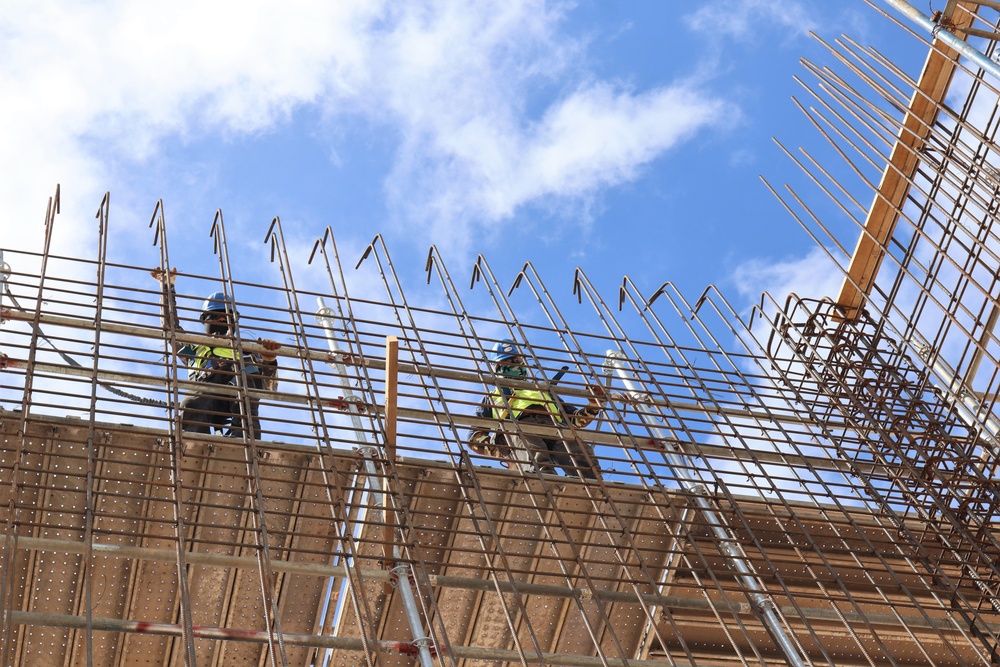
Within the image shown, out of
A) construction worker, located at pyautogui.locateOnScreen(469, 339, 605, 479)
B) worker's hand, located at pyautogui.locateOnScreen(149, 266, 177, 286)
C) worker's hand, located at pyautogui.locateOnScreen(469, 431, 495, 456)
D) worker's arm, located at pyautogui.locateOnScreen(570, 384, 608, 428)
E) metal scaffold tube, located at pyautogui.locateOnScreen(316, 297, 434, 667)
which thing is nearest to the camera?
metal scaffold tube, located at pyautogui.locateOnScreen(316, 297, 434, 667)

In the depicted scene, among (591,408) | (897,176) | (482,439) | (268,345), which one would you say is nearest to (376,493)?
(268,345)

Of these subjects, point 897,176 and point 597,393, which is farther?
point 897,176

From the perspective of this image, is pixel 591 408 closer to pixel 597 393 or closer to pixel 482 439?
pixel 597 393

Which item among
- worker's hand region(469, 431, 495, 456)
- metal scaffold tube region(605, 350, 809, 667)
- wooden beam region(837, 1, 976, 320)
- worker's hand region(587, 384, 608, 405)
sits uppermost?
wooden beam region(837, 1, 976, 320)

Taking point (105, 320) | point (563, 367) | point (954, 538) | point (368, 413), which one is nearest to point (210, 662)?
point (368, 413)

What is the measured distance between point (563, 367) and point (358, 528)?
292 cm

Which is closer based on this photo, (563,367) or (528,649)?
(528,649)

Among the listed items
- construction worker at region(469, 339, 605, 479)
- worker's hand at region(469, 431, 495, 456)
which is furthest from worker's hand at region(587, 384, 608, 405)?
worker's hand at region(469, 431, 495, 456)

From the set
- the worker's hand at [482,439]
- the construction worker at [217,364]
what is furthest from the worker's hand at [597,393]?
the construction worker at [217,364]

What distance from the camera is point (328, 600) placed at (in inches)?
324

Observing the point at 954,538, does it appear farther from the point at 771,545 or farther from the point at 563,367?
the point at 563,367

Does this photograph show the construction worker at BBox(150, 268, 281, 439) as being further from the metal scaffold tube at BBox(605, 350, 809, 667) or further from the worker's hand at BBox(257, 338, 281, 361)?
the metal scaffold tube at BBox(605, 350, 809, 667)

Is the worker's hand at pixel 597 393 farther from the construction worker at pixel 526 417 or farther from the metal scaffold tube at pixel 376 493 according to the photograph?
the metal scaffold tube at pixel 376 493

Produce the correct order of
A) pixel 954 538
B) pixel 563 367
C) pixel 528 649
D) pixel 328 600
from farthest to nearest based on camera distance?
pixel 563 367 → pixel 954 538 → pixel 528 649 → pixel 328 600
